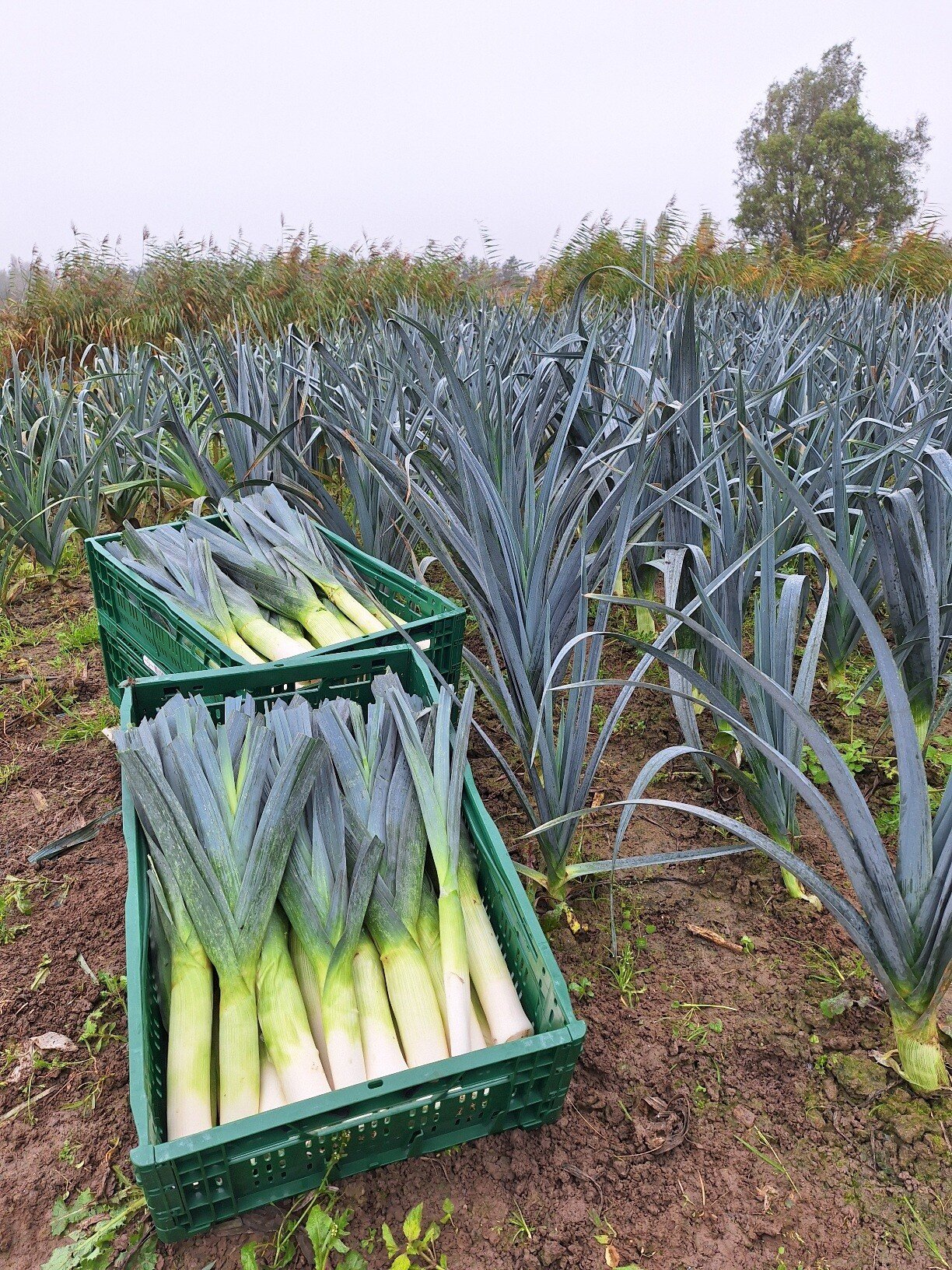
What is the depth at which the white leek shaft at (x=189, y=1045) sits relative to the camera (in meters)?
1.00

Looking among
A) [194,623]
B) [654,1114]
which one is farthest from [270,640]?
[654,1114]

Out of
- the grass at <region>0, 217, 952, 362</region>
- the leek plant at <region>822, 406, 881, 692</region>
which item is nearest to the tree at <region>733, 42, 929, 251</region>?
the grass at <region>0, 217, 952, 362</region>

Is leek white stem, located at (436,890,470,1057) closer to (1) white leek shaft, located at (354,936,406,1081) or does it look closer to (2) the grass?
(1) white leek shaft, located at (354,936,406,1081)

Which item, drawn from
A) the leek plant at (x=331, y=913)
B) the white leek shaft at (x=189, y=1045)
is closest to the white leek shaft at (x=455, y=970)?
the leek plant at (x=331, y=913)

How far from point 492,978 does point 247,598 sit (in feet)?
3.76

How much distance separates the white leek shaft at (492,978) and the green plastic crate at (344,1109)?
0.03 metres

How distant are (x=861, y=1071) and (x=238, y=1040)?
3.01ft

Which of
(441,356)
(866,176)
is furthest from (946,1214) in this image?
(866,176)

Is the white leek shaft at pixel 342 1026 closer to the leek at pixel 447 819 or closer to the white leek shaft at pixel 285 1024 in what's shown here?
the white leek shaft at pixel 285 1024

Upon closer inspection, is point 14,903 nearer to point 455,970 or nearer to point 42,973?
point 42,973

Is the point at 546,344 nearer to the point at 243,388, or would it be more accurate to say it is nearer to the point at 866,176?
the point at 243,388

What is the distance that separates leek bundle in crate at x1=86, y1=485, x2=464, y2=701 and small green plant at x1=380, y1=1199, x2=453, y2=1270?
1.02m

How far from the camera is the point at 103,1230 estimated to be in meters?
1.05

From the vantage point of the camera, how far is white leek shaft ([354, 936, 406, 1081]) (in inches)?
42.2
